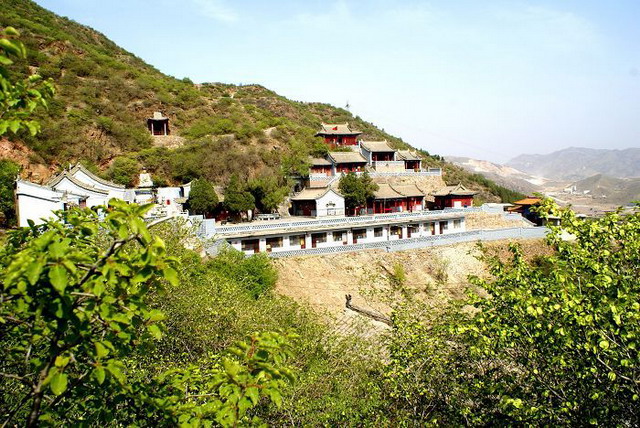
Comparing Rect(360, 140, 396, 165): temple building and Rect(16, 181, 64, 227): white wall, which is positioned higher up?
Rect(360, 140, 396, 165): temple building

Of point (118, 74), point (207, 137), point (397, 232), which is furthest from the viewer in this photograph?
point (118, 74)

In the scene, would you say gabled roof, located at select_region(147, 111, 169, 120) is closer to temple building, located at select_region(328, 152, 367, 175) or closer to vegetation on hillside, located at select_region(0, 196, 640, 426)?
temple building, located at select_region(328, 152, 367, 175)

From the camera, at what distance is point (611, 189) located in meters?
143

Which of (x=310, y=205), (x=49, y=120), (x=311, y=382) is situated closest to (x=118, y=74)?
(x=49, y=120)

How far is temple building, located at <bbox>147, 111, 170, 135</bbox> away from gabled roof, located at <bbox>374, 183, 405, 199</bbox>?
24.7m

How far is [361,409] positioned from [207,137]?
37.2 metres

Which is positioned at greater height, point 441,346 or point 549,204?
point 549,204

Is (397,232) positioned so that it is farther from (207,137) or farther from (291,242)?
(207,137)

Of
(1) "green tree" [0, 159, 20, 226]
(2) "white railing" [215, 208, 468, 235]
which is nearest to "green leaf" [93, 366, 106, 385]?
(2) "white railing" [215, 208, 468, 235]

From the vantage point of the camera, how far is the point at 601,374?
5.47 meters

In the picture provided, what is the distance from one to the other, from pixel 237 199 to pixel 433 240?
14.4 m

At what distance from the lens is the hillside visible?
3522cm

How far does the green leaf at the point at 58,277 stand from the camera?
2.22 metres

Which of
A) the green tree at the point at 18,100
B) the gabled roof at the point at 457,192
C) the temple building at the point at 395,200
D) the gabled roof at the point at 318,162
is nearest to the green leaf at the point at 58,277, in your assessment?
the green tree at the point at 18,100
